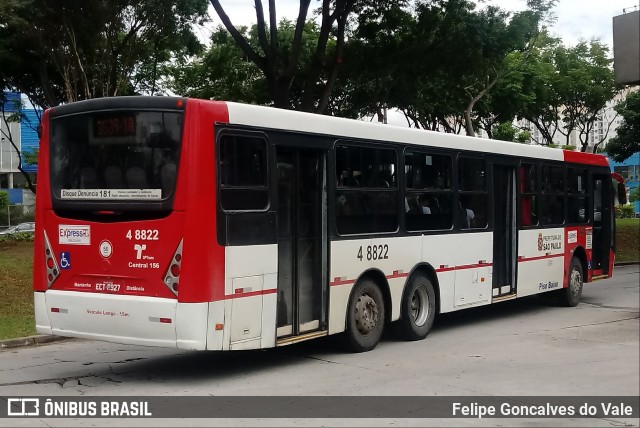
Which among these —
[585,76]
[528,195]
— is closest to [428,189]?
[528,195]

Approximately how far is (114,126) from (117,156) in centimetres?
32

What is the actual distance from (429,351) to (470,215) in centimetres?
281

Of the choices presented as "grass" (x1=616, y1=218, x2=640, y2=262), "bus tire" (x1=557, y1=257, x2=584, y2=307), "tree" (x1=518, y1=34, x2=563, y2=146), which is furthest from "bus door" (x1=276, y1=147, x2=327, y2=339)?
"tree" (x1=518, y1=34, x2=563, y2=146)

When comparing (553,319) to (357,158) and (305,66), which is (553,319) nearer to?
(357,158)

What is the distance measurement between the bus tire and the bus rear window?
376 inches

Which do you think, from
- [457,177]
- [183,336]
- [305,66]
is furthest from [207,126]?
[305,66]

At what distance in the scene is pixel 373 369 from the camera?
9.42m

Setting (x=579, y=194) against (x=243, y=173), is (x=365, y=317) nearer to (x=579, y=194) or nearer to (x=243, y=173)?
(x=243, y=173)

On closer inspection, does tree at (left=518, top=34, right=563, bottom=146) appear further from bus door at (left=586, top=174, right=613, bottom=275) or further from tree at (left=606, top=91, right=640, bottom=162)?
bus door at (left=586, top=174, right=613, bottom=275)

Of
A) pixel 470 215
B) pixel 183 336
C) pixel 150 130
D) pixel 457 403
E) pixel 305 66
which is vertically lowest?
pixel 457 403

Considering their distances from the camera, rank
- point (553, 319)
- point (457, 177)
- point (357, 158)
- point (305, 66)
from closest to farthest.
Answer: point (357, 158)
point (457, 177)
point (553, 319)
point (305, 66)

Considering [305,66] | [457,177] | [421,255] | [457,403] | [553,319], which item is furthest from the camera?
[305,66]

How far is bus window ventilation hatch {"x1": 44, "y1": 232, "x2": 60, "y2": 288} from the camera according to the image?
908 centimetres

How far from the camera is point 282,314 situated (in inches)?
364
